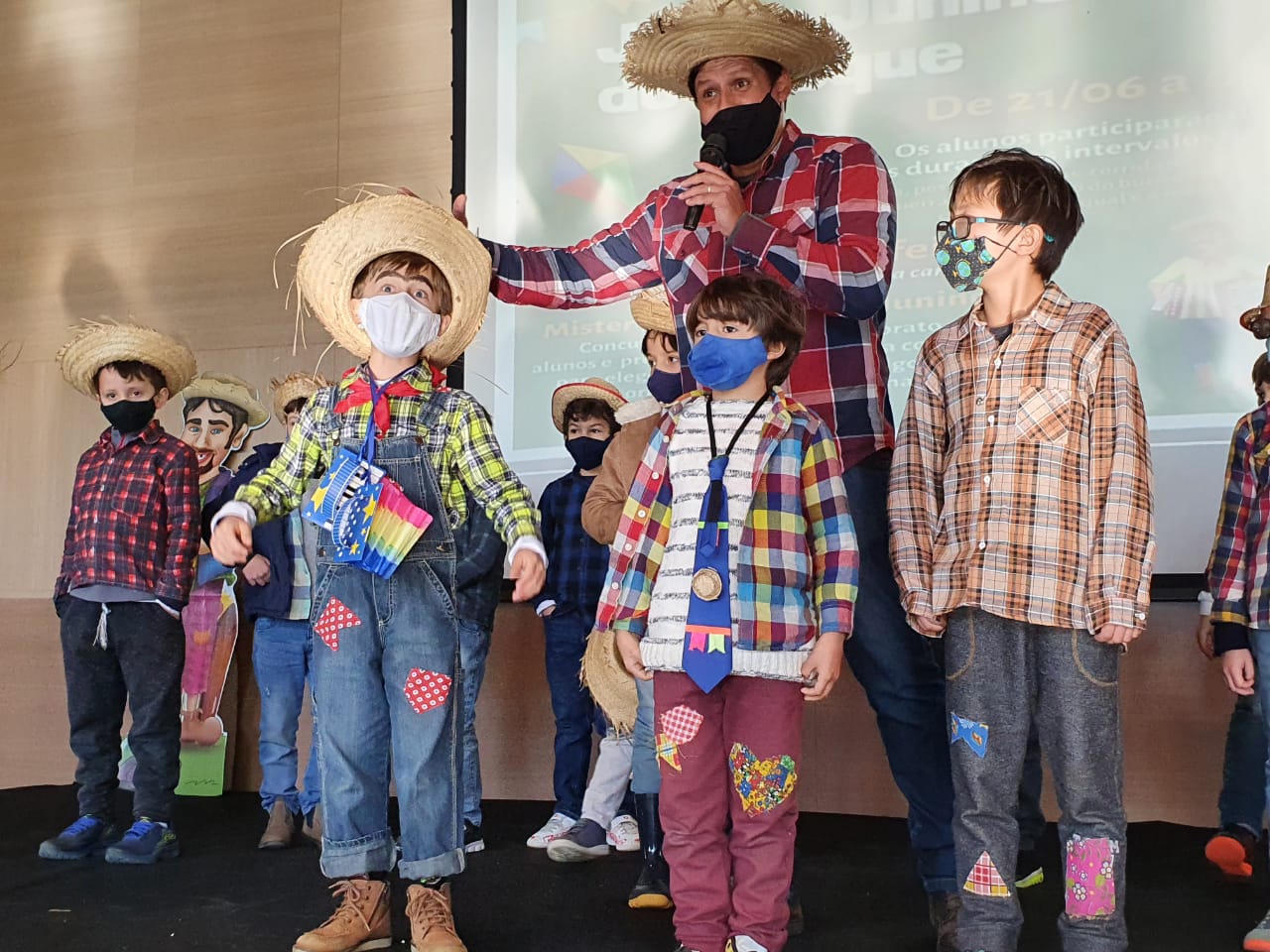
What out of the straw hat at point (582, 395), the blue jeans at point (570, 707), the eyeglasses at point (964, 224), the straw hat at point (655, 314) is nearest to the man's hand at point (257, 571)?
the blue jeans at point (570, 707)

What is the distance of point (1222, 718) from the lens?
3.71 meters

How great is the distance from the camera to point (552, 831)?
3570mm

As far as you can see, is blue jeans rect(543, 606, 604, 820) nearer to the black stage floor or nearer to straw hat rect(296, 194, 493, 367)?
the black stage floor

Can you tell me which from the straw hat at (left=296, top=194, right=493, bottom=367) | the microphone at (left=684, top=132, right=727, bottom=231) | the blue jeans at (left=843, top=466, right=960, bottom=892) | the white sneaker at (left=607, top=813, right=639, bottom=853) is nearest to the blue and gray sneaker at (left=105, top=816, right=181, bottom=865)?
the white sneaker at (left=607, top=813, right=639, bottom=853)

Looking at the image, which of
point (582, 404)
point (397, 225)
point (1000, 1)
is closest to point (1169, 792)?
point (582, 404)

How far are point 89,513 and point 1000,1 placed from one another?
3261mm

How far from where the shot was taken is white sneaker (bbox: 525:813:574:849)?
3.53 meters

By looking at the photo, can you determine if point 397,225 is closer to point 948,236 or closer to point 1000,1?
point 948,236

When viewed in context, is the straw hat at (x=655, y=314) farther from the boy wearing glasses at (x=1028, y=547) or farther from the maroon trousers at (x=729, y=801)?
the maroon trousers at (x=729, y=801)

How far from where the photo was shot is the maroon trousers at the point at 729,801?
79.0 inches

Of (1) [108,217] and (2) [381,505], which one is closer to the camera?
(2) [381,505]

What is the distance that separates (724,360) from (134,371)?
86.0 inches

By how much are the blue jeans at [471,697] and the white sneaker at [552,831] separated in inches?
7.5

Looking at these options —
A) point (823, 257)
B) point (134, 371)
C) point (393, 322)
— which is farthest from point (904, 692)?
point (134, 371)
